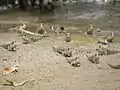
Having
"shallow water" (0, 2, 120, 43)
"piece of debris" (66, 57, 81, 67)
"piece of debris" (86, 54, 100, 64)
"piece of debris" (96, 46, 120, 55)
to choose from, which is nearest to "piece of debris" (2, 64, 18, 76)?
"piece of debris" (66, 57, 81, 67)

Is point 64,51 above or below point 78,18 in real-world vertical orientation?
Result: above

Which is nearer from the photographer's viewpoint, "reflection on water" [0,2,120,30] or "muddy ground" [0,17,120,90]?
"muddy ground" [0,17,120,90]

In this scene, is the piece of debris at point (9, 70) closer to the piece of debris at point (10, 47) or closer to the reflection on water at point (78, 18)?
the piece of debris at point (10, 47)

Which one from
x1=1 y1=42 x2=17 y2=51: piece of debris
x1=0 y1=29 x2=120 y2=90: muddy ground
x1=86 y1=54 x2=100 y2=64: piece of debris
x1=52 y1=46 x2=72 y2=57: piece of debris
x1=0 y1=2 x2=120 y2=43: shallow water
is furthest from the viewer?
x1=0 y1=2 x2=120 y2=43: shallow water

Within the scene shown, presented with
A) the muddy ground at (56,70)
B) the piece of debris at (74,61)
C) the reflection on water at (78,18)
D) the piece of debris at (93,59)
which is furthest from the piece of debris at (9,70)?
the reflection on water at (78,18)

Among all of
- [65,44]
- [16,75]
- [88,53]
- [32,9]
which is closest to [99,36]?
[65,44]

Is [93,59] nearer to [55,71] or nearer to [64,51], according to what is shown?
[64,51]

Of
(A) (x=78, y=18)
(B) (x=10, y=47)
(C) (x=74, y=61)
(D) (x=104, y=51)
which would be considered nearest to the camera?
(C) (x=74, y=61)

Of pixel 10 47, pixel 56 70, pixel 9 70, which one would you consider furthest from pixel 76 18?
pixel 9 70

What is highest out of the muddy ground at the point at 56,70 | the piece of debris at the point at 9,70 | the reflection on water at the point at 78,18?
the piece of debris at the point at 9,70

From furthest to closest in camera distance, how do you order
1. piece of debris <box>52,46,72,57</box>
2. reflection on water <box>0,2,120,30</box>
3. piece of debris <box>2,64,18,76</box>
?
reflection on water <box>0,2,120,30</box> → piece of debris <box>52,46,72,57</box> → piece of debris <box>2,64,18,76</box>

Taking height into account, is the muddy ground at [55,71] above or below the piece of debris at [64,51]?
below

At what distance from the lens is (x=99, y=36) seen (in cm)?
1255

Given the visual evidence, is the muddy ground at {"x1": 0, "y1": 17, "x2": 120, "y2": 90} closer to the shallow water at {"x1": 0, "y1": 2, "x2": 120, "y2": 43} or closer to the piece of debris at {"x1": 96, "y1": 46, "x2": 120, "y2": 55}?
the piece of debris at {"x1": 96, "y1": 46, "x2": 120, "y2": 55}
